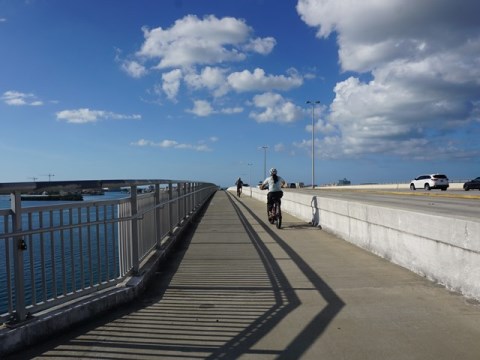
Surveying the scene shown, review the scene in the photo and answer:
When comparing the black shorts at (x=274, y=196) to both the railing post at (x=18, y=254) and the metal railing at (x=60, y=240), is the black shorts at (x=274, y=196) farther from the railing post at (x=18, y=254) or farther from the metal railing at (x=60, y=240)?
the railing post at (x=18, y=254)

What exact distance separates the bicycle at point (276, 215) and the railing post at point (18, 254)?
1050 cm

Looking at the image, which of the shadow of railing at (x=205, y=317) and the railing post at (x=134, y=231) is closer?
the shadow of railing at (x=205, y=317)

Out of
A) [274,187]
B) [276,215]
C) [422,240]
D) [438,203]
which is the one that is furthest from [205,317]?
[438,203]

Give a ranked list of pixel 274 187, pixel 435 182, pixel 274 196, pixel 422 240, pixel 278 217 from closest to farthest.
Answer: pixel 422 240 → pixel 278 217 → pixel 274 196 → pixel 274 187 → pixel 435 182

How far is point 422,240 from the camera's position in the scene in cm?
732

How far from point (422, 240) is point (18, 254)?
549 centimetres

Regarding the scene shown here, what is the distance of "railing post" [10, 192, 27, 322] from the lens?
4.62 metres

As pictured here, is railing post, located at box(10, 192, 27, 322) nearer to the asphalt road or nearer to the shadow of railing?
the shadow of railing

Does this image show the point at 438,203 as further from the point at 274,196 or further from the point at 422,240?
the point at 422,240

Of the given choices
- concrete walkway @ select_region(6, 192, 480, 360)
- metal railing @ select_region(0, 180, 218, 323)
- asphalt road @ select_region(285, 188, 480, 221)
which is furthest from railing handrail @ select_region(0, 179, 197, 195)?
asphalt road @ select_region(285, 188, 480, 221)

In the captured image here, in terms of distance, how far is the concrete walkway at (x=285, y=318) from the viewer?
14.8 feet

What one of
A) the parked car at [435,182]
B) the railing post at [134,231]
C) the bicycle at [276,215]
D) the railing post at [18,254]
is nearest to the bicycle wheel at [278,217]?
the bicycle at [276,215]

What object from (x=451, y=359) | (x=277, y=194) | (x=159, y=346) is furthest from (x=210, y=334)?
(x=277, y=194)

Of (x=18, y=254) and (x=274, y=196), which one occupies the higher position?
(x=274, y=196)
